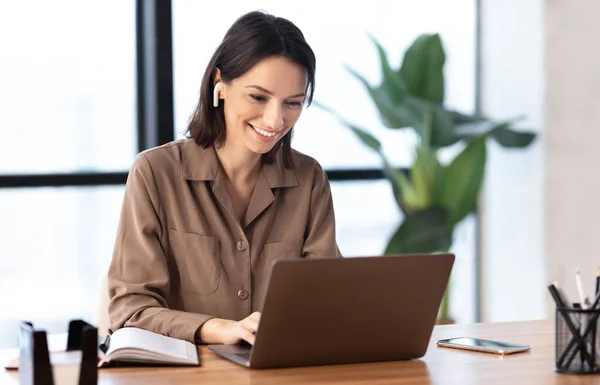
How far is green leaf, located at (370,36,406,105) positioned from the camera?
3998 millimetres

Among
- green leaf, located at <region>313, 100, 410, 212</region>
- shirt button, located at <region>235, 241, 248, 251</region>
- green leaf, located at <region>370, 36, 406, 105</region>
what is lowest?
shirt button, located at <region>235, 241, 248, 251</region>

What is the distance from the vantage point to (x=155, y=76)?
389 cm

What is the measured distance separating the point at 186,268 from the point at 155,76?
1845mm

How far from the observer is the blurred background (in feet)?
12.6

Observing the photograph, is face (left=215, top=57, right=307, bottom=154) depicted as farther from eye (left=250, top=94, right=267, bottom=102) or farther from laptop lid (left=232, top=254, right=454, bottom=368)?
laptop lid (left=232, top=254, right=454, bottom=368)

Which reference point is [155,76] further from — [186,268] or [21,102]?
[186,268]

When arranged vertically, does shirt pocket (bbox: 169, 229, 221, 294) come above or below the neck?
below

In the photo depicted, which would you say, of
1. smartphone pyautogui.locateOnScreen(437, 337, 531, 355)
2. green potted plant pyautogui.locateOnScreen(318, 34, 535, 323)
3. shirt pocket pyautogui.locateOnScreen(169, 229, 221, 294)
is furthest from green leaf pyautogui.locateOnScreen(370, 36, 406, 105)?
smartphone pyautogui.locateOnScreen(437, 337, 531, 355)

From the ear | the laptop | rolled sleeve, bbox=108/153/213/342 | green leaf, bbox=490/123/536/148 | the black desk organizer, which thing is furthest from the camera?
green leaf, bbox=490/123/536/148

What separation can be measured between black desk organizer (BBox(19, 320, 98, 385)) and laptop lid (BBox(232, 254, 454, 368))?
315mm

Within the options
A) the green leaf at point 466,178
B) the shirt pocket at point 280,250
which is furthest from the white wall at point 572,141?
the shirt pocket at point 280,250

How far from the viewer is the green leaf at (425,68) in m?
3.99

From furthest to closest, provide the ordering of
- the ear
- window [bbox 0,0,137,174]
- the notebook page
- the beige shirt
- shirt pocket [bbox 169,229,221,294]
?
window [bbox 0,0,137,174]
the ear
shirt pocket [bbox 169,229,221,294]
the beige shirt
the notebook page

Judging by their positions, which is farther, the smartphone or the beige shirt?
the beige shirt
